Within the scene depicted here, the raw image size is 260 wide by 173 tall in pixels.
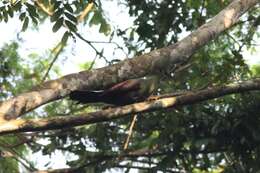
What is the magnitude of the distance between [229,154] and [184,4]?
7.25ft

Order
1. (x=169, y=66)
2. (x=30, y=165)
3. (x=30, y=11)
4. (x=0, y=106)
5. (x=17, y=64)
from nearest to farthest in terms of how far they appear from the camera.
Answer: (x=0, y=106)
(x=169, y=66)
(x=30, y=11)
(x=30, y=165)
(x=17, y=64)

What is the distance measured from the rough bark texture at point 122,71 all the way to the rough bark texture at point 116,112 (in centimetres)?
19

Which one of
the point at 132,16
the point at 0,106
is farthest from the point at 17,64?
the point at 0,106

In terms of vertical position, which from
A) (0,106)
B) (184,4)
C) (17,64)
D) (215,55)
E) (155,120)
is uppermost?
(17,64)

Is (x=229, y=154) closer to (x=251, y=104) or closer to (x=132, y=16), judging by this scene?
(x=251, y=104)

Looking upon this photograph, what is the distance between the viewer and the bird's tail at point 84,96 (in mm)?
3613

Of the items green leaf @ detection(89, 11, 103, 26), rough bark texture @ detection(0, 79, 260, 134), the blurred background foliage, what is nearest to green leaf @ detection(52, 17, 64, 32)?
the blurred background foliage

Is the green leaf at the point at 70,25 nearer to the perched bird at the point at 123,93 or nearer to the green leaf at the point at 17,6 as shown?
the green leaf at the point at 17,6

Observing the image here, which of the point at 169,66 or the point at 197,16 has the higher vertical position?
the point at 197,16

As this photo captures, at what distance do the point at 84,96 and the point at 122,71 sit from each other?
0.40m

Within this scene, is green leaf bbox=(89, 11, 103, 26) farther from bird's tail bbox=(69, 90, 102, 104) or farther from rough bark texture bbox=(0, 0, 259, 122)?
bird's tail bbox=(69, 90, 102, 104)

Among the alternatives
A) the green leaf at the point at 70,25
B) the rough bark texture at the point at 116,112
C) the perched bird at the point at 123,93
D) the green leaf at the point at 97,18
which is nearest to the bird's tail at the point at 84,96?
the perched bird at the point at 123,93

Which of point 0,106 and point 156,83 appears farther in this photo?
point 156,83

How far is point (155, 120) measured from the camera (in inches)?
228
